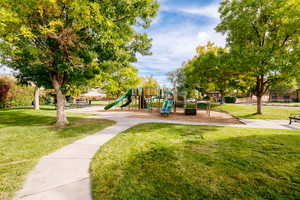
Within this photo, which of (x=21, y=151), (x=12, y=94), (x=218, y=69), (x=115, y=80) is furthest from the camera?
(x=12, y=94)

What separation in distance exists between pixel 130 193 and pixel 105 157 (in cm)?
180

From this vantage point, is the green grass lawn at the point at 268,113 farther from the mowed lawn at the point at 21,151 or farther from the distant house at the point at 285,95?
the distant house at the point at 285,95

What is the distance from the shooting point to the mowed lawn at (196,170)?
103 inches

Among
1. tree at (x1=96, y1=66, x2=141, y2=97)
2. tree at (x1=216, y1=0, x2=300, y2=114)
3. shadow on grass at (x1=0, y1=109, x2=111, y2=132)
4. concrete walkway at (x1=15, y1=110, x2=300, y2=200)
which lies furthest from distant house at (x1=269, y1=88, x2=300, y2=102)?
concrete walkway at (x1=15, y1=110, x2=300, y2=200)

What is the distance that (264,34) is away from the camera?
490 inches

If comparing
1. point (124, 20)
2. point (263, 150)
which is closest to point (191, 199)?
point (263, 150)

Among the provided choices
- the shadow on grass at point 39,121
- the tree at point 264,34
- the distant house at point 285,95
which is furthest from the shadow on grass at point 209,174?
the distant house at point 285,95

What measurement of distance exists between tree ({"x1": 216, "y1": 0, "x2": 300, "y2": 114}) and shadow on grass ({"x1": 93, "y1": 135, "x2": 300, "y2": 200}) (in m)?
8.58

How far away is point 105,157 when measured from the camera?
4082mm

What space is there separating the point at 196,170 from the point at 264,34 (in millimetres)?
15222

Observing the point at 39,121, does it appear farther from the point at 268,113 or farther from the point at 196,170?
the point at 268,113

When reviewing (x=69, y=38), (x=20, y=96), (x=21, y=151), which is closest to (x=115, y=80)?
(x=69, y=38)

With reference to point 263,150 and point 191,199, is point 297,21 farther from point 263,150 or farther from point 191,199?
point 191,199

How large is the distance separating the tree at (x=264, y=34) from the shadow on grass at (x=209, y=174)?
8578 millimetres
